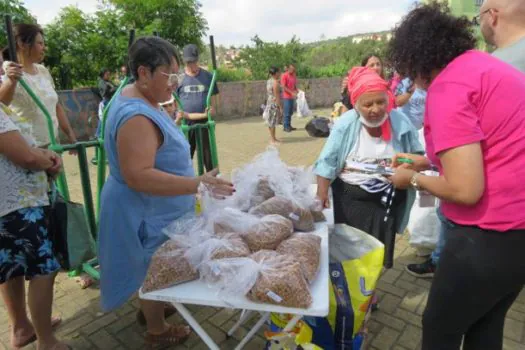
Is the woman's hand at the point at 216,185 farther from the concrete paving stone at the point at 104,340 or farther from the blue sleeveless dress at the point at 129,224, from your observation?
the concrete paving stone at the point at 104,340

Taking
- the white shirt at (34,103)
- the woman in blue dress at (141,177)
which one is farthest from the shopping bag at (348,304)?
the white shirt at (34,103)

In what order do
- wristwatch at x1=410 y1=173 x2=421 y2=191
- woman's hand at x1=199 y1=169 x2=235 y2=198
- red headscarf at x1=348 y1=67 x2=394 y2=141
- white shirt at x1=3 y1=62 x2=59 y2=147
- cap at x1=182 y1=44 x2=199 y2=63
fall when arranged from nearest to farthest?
wristwatch at x1=410 y1=173 x2=421 y2=191 → woman's hand at x1=199 y1=169 x2=235 y2=198 → red headscarf at x1=348 y1=67 x2=394 y2=141 → white shirt at x1=3 y1=62 x2=59 y2=147 → cap at x1=182 y1=44 x2=199 y2=63

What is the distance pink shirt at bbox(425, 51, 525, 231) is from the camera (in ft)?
4.01

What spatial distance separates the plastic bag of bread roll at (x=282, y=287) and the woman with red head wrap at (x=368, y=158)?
3.43ft

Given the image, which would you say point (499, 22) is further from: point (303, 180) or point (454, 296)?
point (454, 296)

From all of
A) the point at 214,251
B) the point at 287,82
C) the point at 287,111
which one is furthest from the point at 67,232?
the point at 287,82

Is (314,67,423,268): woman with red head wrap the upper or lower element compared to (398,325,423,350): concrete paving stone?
upper

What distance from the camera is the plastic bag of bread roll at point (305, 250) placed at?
144 cm

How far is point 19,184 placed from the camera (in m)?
1.89

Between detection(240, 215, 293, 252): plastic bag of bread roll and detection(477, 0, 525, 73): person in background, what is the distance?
5.18 feet

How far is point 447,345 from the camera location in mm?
1544

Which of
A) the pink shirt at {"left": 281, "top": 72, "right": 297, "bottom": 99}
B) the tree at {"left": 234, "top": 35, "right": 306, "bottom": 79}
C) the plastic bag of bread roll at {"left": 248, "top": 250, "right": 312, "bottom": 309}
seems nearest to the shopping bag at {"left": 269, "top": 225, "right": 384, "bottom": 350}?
the plastic bag of bread roll at {"left": 248, "top": 250, "right": 312, "bottom": 309}

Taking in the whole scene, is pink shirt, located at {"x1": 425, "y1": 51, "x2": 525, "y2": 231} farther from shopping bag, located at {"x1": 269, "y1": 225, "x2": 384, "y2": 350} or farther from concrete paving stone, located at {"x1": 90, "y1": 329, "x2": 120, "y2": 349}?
concrete paving stone, located at {"x1": 90, "y1": 329, "x2": 120, "y2": 349}

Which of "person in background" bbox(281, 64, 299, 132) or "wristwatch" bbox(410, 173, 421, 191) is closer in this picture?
"wristwatch" bbox(410, 173, 421, 191)
